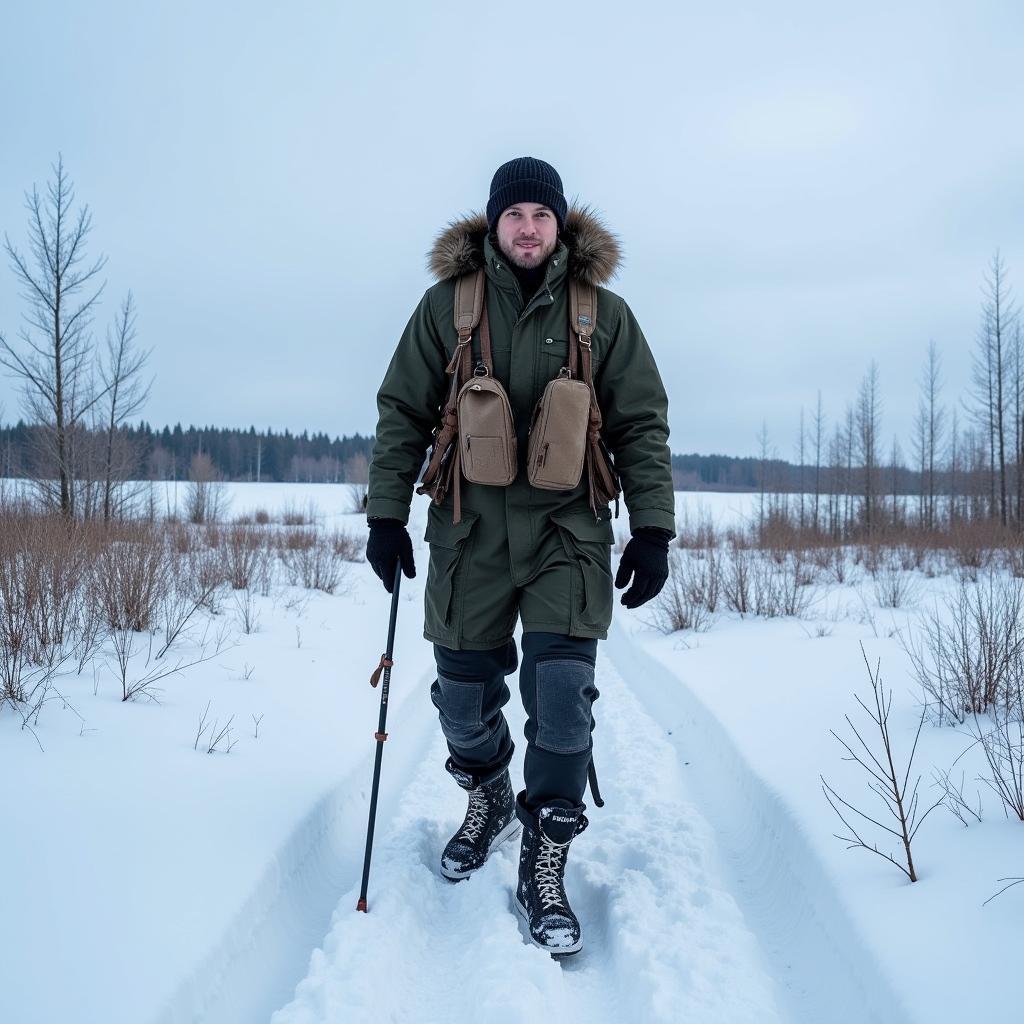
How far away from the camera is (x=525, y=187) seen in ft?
7.74

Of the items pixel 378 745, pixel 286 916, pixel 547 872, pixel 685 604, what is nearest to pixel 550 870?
pixel 547 872

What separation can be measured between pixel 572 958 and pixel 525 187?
7.83ft

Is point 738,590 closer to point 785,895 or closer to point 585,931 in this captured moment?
point 785,895

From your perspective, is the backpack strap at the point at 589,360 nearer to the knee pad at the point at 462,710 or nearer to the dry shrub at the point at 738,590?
the knee pad at the point at 462,710

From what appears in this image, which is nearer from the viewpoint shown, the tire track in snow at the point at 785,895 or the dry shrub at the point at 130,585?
the tire track in snow at the point at 785,895

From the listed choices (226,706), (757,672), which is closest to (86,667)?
(226,706)

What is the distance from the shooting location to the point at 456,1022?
1.71m

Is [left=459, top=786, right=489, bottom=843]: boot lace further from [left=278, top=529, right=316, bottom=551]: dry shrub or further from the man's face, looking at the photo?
[left=278, top=529, right=316, bottom=551]: dry shrub

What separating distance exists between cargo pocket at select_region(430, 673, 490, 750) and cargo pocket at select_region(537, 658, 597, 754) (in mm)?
289

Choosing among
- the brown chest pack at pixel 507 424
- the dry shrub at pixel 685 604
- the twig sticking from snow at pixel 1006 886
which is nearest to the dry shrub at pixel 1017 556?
the dry shrub at pixel 685 604

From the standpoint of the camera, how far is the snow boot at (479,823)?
2473 millimetres

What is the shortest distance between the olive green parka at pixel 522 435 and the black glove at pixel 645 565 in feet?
0.13

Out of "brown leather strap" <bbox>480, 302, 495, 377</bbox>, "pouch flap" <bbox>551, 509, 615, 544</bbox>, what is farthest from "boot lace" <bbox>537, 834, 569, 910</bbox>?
"brown leather strap" <bbox>480, 302, 495, 377</bbox>

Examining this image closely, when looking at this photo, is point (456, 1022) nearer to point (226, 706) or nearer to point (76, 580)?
point (226, 706)
